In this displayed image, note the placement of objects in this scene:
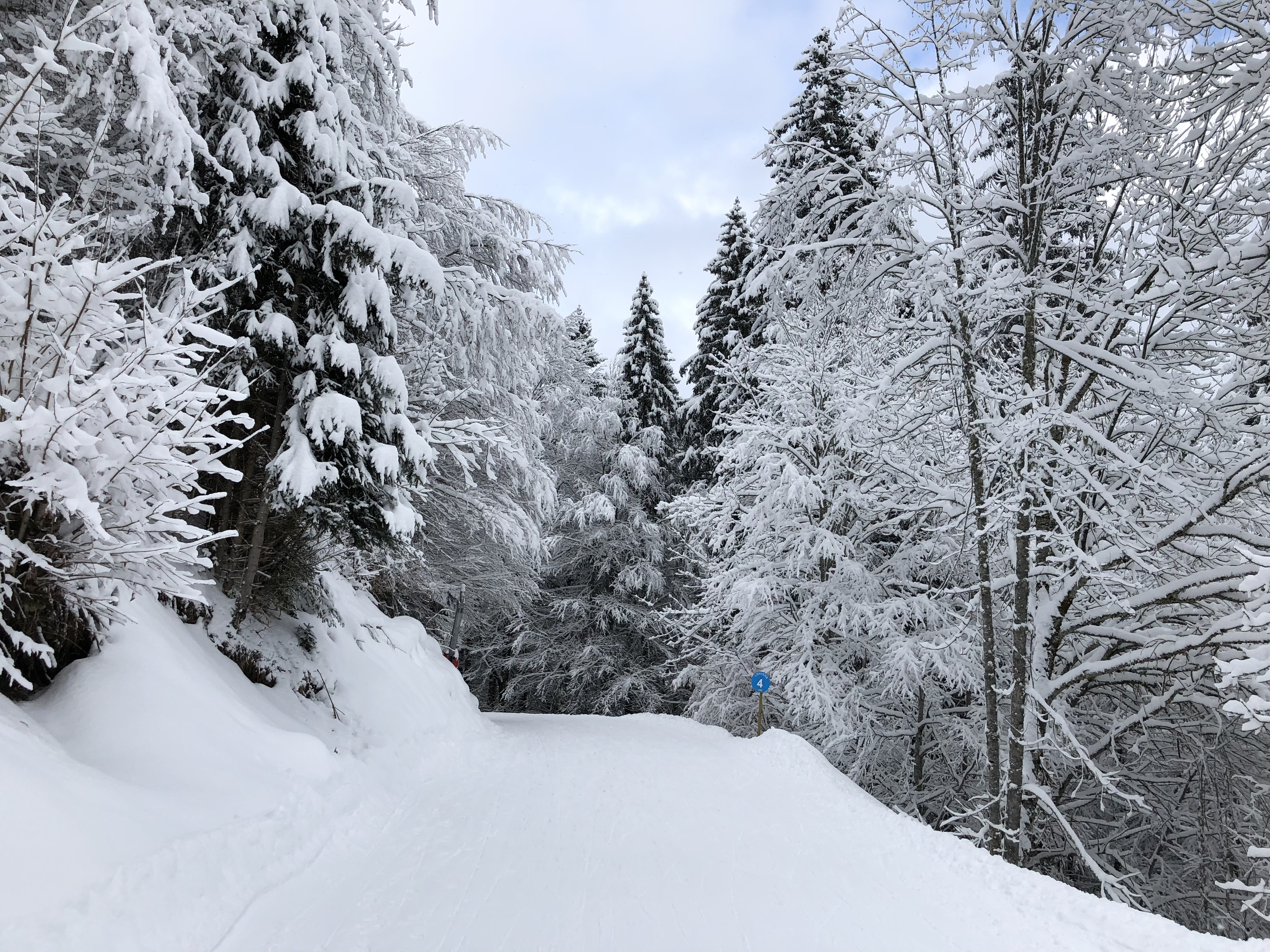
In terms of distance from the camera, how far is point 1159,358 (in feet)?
22.9

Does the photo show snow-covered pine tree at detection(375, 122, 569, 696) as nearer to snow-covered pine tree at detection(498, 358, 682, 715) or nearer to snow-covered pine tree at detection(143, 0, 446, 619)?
snow-covered pine tree at detection(143, 0, 446, 619)

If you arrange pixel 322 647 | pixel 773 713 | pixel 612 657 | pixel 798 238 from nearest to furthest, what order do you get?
pixel 798 238 < pixel 322 647 < pixel 773 713 < pixel 612 657

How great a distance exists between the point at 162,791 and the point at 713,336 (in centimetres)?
1845

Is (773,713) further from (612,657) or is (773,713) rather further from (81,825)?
(81,825)

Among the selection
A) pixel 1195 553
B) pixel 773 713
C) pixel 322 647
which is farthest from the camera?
pixel 773 713

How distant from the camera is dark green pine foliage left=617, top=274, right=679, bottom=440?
76.9ft

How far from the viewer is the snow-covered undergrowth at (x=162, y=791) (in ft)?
10.1

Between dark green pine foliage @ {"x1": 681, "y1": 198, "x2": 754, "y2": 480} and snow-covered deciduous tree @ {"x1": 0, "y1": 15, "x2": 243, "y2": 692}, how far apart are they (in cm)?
1594

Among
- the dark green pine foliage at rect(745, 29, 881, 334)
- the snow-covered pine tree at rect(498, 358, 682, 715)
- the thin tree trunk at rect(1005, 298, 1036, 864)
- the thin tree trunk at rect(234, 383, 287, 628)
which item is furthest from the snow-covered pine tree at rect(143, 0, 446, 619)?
the snow-covered pine tree at rect(498, 358, 682, 715)

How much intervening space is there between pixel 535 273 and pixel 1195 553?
9.35m

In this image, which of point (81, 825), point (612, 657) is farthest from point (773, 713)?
point (81, 825)

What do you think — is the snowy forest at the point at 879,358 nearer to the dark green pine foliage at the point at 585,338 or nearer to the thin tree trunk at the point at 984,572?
the thin tree trunk at the point at 984,572

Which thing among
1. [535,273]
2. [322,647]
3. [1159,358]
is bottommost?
[322,647]

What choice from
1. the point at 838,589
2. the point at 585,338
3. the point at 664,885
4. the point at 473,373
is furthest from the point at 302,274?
the point at 585,338
